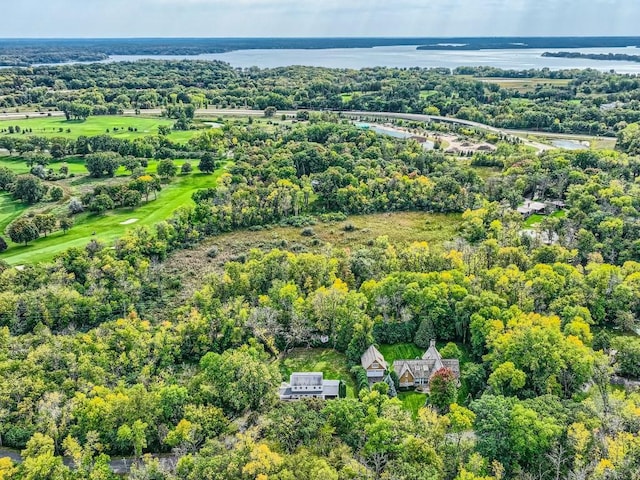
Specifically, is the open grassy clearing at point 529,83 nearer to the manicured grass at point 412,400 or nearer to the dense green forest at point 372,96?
the dense green forest at point 372,96

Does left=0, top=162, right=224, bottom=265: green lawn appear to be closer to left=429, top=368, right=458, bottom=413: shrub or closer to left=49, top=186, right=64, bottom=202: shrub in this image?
left=49, top=186, right=64, bottom=202: shrub

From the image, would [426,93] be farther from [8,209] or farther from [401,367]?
[401,367]

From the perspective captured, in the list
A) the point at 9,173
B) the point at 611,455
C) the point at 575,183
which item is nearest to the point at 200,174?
the point at 9,173

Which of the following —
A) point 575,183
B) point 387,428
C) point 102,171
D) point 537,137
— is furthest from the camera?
point 537,137

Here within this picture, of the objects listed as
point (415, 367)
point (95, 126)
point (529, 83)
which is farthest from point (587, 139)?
point (95, 126)

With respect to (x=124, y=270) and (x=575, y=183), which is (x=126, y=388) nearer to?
(x=124, y=270)

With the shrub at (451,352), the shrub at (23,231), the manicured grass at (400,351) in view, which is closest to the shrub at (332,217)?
the manicured grass at (400,351)
